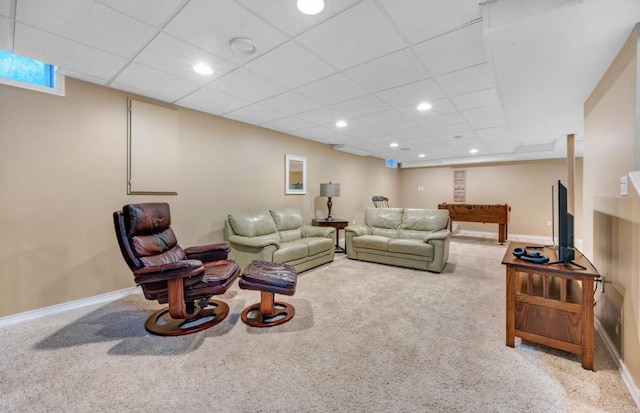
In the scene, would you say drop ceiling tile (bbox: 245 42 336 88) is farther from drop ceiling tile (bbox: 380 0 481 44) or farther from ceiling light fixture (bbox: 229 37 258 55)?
drop ceiling tile (bbox: 380 0 481 44)

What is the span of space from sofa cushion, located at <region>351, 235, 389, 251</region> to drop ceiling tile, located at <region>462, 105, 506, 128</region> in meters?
2.26

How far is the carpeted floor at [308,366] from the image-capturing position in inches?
59.2

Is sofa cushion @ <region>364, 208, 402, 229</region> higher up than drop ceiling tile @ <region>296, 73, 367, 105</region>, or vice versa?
drop ceiling tile @ <region>296, 73, 367, 105</region>

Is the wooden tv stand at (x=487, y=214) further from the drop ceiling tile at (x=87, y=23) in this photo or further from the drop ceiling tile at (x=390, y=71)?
the drop ceiling tile at (x=87, y=23)

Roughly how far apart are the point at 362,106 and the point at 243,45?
1859 millimetres

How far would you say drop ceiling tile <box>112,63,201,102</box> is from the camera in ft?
8.43

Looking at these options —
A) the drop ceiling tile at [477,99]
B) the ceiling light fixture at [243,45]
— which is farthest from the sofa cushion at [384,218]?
the ceiling light fixture at [243,45]

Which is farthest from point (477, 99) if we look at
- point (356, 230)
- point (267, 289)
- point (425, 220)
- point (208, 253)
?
point (208, 253)

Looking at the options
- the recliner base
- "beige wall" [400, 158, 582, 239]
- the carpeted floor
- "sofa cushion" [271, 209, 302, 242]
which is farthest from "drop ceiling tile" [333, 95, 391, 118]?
"beige wall" [400, 158, 582, 239]

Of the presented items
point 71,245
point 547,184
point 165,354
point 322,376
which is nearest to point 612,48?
point 322,376

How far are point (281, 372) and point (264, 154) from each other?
145 inches

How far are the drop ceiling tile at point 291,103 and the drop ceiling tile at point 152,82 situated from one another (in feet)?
2.89

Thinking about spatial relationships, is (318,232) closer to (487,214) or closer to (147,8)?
(147,8)

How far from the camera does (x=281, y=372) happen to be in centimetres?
176
